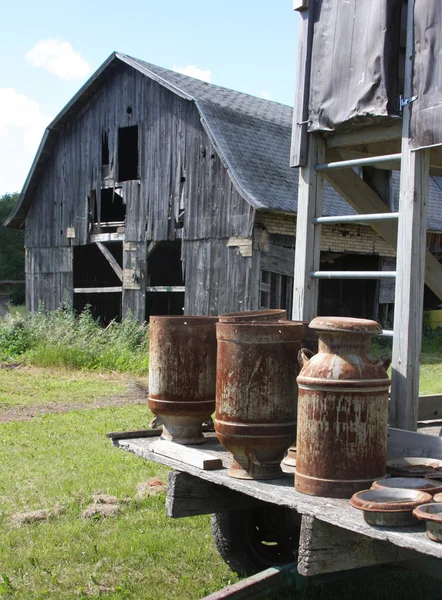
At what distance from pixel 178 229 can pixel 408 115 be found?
11.6 meters

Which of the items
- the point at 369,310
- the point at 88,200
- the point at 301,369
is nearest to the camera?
the point at 301,369

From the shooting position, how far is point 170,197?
15.3 metres

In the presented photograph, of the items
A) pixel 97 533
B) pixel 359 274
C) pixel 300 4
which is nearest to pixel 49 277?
pixel 97 533

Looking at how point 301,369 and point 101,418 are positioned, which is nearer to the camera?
point 301,369

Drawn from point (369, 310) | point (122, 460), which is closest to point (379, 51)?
point (122, 460)

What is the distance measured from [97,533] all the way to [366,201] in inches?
111

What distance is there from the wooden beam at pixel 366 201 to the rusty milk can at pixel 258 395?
1535mm

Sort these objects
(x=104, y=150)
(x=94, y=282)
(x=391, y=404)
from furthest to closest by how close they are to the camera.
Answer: (x=94, y=282) < (x=104, y=150) < (x=391, y=404)

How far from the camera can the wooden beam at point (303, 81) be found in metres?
4.32

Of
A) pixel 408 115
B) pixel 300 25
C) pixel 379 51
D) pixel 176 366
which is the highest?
pixel 300 25

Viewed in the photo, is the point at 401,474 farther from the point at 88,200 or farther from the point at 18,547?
the point at 88,200

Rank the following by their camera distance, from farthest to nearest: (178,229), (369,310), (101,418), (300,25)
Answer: (369,310), (178,229), (101,418), (300,25)

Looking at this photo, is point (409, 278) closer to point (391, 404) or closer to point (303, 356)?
point (391, 404)

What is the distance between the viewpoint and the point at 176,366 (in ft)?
12.9
